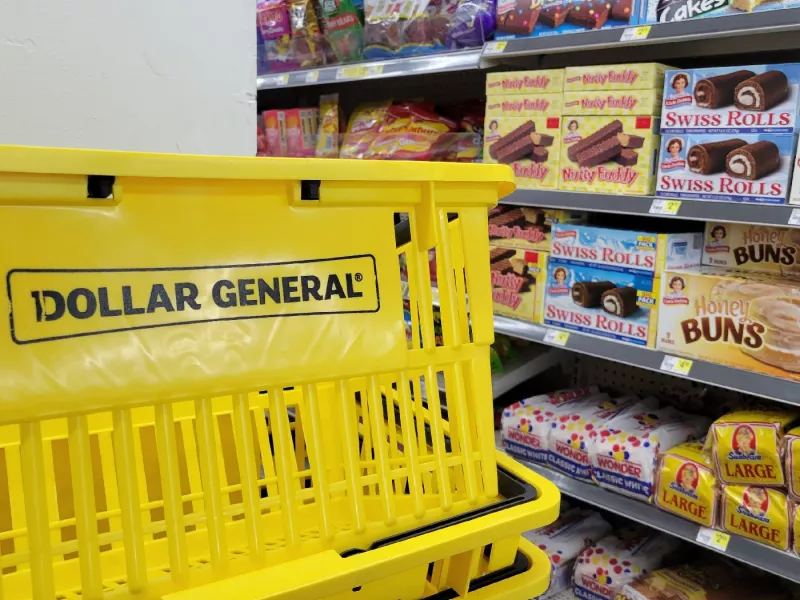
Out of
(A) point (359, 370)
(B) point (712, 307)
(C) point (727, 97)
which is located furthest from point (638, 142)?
(A) point (359, 370)

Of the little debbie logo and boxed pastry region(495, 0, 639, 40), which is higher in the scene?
boxed pastry region(495, 0, 639, 40)

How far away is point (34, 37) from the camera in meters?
1.00

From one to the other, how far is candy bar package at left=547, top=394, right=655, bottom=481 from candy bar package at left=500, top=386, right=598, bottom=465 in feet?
0.06

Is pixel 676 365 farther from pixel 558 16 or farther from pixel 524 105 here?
pixel 558 16

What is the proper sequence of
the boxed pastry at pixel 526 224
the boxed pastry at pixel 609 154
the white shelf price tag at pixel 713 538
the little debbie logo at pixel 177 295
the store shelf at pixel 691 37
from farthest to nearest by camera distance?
the boxed pastry at pixel 526 224
the boxed pastry at pixel 609 154
the white shelf price tag at pixel 713 538
the store shelf at pixel 691 37
the little debbie logo at pixel 177 295

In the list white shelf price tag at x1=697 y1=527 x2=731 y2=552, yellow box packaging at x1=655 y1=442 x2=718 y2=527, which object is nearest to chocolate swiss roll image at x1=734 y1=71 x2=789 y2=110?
yellow box packaging at x1=655 y1=442 x2=718 y2=527

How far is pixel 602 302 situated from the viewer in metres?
1.87

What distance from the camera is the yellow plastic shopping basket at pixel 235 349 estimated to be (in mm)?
591

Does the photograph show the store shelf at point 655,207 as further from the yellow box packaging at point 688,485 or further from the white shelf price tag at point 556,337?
the yellow box packaging at point 688,485

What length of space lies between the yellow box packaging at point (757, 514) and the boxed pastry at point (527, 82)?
1.06 metres

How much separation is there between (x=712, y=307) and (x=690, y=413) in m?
0.56

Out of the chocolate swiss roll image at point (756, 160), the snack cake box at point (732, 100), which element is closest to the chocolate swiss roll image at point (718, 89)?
the snack cake box at point (732, 100)

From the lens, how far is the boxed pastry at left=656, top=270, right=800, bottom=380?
1.54 m

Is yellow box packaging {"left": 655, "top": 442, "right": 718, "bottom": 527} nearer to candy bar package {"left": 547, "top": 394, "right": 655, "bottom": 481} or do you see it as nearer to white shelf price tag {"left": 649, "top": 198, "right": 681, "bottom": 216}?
candy bar package {"left": 547, "top": 394, "right": 655, "bottom": 481}
